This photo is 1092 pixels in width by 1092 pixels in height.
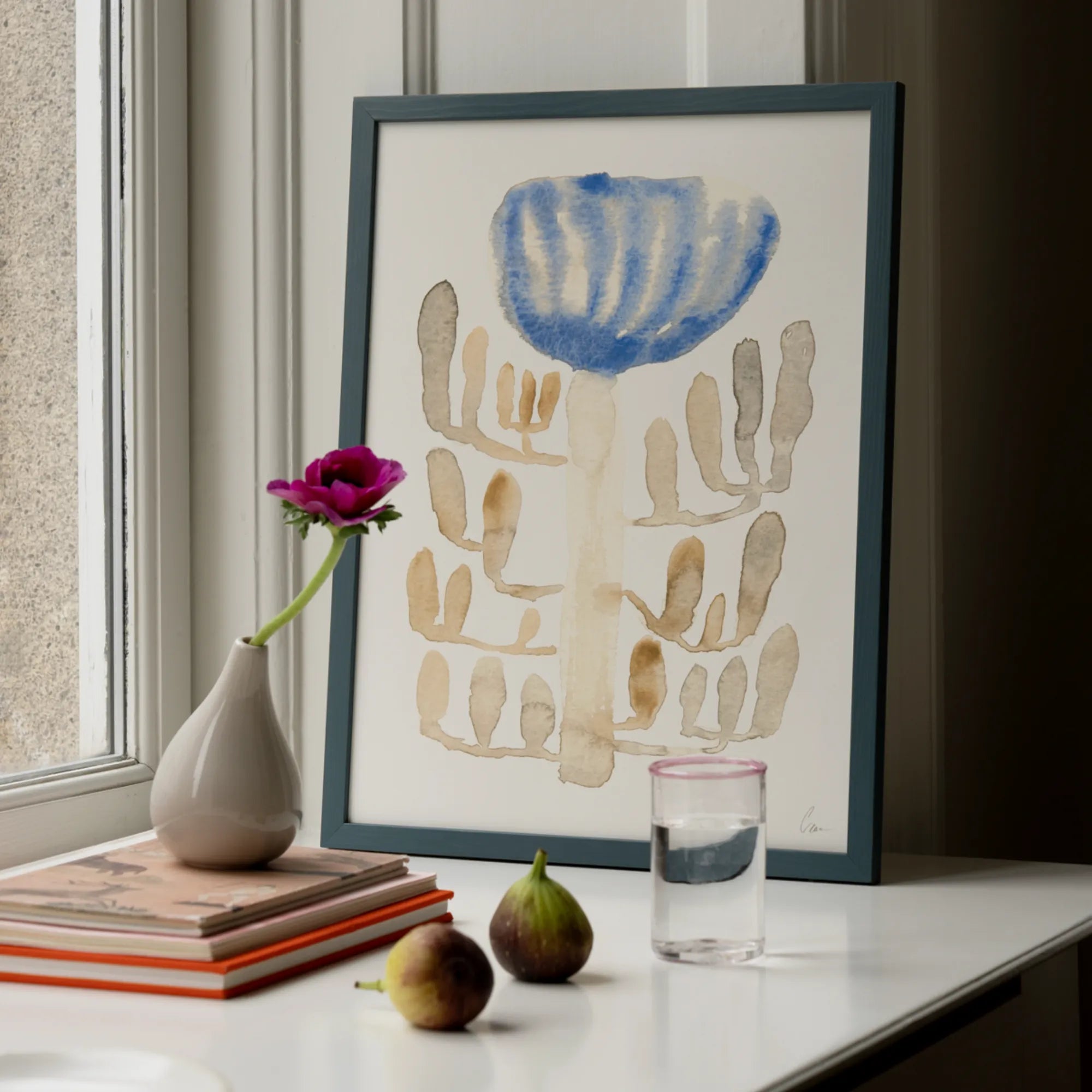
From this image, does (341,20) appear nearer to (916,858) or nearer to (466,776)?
(466,776)

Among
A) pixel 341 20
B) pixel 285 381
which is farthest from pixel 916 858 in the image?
pixel 341 20

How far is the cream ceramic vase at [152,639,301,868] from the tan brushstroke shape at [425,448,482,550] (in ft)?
1.01

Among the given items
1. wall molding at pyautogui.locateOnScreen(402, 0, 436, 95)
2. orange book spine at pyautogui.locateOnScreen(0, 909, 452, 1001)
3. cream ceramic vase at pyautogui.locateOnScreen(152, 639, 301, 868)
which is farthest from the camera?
wall molding at pyautogui.locateOnScreen(402, 0, 436, 95)

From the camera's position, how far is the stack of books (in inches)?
35.1

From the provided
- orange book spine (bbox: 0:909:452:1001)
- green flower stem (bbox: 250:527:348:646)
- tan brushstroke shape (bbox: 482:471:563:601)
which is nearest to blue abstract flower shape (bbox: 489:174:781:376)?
tan brushstroke shape (bbox: 482:471:563:601)

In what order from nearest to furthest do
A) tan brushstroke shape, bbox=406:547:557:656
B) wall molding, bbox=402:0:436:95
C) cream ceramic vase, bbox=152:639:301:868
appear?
1. cream ceramic vase, bbox=152:639:301:868
2. tan brushstroke shape, bbox=406:547:557:656
3. wall molding, bbox=402:0:436:95

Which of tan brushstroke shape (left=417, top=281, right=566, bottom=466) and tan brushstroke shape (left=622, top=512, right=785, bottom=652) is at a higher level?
tan brushstroke shape (left=417, top=281, right=566, bottom=466)

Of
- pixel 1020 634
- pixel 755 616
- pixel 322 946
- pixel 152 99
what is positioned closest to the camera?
pixel 322 946

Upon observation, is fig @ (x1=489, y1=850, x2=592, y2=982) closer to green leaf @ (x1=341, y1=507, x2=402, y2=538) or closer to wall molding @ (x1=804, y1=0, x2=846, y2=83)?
green leaf @ (x1=341, y1=507, x2=402, y2=538)

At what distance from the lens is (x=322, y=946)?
0.95m

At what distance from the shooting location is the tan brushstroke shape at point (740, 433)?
4.04 ft

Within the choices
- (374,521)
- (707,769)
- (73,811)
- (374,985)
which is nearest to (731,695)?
(707,769)

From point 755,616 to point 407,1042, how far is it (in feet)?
1.73

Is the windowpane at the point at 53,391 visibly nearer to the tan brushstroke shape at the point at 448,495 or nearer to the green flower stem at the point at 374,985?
the tan brushstroke shape at the point at 448,495
